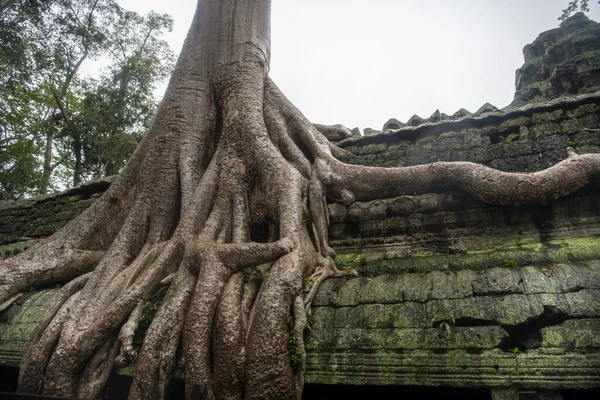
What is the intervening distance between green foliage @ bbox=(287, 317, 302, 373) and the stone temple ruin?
9 cm

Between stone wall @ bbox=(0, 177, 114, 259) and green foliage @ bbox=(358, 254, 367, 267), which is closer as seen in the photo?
green foliage @ bbox=(358, 254, 367, 267)

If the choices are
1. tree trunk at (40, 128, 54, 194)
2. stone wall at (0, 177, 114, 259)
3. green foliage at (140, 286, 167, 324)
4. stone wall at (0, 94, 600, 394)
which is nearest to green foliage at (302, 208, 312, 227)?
stone wall at (0, 94, 600, 394)

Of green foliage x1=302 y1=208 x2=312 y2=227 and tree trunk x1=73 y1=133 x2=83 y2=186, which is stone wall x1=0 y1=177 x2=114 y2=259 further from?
tree trunk x1=73 y1=133 x2=83 y2=186

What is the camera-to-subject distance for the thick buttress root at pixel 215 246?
2.48 m

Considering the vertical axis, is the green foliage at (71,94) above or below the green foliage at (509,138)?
above

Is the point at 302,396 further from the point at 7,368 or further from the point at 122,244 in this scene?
the point at 7,368

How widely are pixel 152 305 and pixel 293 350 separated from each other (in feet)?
4.46

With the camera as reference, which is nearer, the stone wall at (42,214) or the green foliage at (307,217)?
the green foliage at (307,217)

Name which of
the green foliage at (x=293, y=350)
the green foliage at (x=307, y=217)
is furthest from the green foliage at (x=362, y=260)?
the green foliage at (x=293, y=350)

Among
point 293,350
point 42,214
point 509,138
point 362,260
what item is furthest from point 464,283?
point 42,214

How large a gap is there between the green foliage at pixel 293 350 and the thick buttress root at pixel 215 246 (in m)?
0.01

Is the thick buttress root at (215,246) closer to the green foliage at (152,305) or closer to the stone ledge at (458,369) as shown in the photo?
the green foliage at (152,305)

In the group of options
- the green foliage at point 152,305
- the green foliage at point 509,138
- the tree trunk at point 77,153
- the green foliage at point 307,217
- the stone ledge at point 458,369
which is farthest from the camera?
the tree trunk at point 77,153

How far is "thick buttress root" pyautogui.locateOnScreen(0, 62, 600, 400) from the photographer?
97.8 inches
